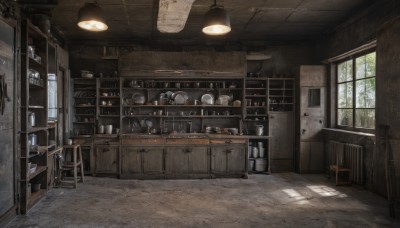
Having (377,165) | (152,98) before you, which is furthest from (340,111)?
(152,98)

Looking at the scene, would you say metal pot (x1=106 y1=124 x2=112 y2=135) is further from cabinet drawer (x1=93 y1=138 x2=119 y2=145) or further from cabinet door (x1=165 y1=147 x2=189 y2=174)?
cabinet door (x1=165 y1=147 x2=189 y2=174)

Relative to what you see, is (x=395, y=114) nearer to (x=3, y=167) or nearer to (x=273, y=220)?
(x=273, y=220)

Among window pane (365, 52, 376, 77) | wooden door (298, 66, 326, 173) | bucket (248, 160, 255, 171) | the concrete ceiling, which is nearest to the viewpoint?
the concrete ceiling

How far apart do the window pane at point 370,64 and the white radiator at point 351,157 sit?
4.57 ft

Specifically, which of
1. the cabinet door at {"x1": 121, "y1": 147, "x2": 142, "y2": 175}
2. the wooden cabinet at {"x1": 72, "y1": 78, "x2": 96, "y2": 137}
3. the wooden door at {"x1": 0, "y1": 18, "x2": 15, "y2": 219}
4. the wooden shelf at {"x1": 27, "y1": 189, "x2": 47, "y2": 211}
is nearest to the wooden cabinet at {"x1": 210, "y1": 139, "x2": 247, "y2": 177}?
the cabinet door at {"x1": 121, "y1": 147, "x2": 142, "y2": 175}

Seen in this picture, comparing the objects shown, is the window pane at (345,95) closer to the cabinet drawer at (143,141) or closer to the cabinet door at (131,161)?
the cabinet drawer at (143,141)

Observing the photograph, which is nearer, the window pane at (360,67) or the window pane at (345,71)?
the window pane at (360,67)

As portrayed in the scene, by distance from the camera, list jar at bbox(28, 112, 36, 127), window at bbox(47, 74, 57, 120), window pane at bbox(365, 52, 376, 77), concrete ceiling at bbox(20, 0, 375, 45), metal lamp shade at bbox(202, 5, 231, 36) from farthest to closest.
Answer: window at bbox(47, 74, 57, 120)
window pane at bbox(365, 52, 376, 77)
concrete ceiling at bbox(20, 0, 375, 45)
jar at bbox(28, 112, 36, 127)
metal lamp shade at bbox(202, 5, 231, 36)

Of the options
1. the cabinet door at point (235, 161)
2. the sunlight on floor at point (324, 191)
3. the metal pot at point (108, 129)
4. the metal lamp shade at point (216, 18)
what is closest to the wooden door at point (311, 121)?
the sunlight on floor at point (324, 191)

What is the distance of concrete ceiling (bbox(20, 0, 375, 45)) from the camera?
518 centimetres

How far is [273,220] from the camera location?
3977 mm

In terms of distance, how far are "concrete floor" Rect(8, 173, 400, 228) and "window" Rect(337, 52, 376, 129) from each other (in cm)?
142

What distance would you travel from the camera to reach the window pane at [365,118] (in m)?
5.55

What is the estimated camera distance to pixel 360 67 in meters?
6.00
